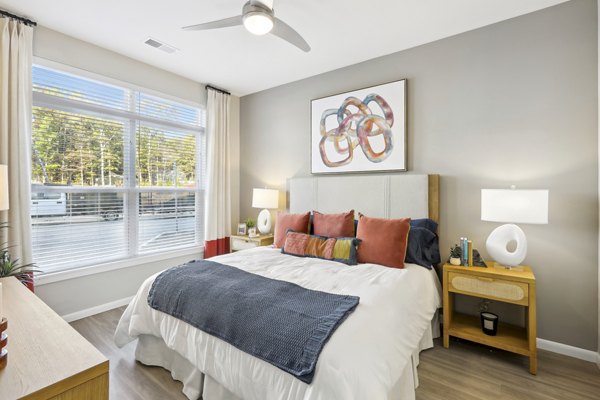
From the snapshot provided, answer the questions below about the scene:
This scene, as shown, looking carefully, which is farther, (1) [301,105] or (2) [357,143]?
(1) [301,105]

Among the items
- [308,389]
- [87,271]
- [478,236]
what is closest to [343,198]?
[478,236]

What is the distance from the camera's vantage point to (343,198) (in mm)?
3367

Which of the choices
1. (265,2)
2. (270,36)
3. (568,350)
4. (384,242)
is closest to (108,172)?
(270,36)

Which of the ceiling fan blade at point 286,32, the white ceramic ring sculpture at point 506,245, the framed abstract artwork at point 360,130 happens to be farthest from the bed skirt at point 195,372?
the ceiling fan blade at point 286,32

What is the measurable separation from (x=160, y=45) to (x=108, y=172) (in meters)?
1.49

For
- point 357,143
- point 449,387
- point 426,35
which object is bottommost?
point 449,387

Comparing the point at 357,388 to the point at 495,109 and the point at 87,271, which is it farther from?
the point at 87,271

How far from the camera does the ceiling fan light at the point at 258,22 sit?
6.37 feet

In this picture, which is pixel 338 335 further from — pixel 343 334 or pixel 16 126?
pixel 16 126

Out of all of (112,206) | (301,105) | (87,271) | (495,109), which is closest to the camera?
(495,109)

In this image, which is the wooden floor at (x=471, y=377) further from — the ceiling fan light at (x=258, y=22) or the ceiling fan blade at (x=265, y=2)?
the ceiling fan blade at (x=265, y=2)

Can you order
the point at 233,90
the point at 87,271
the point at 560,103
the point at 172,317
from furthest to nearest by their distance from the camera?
1. the point at 233,90
2. the point at 87,271
3. the point at 560,103
4. the point at 172,317

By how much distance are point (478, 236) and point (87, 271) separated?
12.9ft

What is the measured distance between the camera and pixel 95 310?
10.1ft
